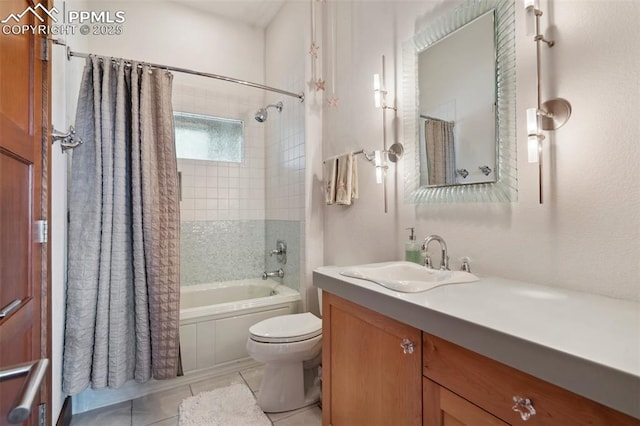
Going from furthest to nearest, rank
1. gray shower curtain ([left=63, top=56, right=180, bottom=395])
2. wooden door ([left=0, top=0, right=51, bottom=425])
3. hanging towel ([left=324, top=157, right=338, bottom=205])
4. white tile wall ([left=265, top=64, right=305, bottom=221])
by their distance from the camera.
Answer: white tile wall ([left=265, top=64, right=305, bottom=221]) → hanging towel ([left=324, top=157, right=338, bottom=205]) → gray shower curtain ([left=63, top=56, right=180, bottom=395]) → wooden door ([left=0, top=0, right=51, bottom=425])

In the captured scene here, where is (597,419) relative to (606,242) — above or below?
below

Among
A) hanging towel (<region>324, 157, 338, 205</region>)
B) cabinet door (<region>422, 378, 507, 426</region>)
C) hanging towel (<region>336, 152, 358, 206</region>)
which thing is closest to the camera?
cabinet door (<region>422, 378, 507, 426</region>)

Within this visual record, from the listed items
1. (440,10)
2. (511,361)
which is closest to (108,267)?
(511,361)

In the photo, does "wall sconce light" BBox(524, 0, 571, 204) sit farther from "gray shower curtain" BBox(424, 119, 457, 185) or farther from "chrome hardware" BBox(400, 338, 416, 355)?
"chrome hardware" BBox(400, 338, 416, 355)

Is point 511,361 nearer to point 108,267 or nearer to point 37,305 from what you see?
point 37,305

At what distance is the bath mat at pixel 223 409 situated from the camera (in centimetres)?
165

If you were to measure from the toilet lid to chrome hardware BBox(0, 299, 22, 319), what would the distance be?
3.45 feet

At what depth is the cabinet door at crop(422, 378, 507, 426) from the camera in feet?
2.42

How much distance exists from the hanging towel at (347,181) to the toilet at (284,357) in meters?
0.81

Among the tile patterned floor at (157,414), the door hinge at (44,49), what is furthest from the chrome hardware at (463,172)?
the door hinge at (44,49)

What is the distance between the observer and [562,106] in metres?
1.02

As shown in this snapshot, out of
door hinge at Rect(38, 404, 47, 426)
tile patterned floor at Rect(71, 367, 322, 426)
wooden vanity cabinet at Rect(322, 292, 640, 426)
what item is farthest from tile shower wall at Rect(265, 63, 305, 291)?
door hinge at Rect(38, 404, 47, 426)

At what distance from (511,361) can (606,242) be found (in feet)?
1.96

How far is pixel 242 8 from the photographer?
286 cm
